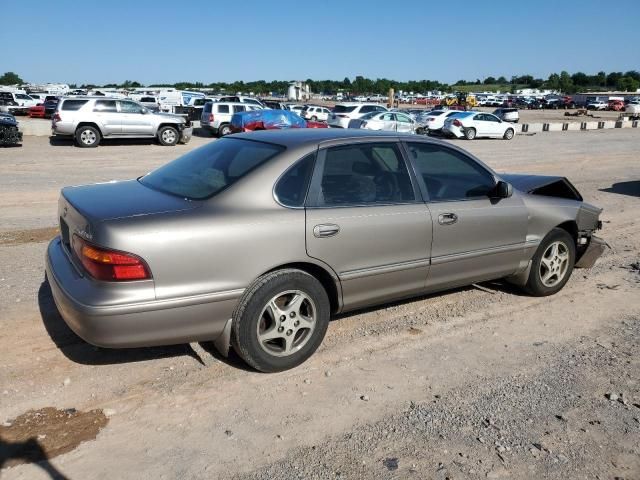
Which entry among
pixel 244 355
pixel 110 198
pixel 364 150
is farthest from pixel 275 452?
pixel 364 150

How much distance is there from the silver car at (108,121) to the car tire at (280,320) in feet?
59.8

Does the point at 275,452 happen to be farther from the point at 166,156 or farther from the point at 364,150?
the point at 166,156

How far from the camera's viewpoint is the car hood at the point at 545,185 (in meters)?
5.19

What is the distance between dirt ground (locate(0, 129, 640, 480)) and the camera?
278 cm

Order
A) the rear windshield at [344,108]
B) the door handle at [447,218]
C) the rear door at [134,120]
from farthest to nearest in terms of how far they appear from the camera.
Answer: the rear windshield at [344,108] < the rear door at [134,120] < the door handle at [447,218]

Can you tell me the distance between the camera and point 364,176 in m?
4.02

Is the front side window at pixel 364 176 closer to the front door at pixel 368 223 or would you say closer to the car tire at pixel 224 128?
the front door at pixel 368 223

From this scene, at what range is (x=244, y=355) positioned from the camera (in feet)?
11.4

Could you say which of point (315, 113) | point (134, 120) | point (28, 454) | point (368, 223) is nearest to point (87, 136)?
point (134, 120)

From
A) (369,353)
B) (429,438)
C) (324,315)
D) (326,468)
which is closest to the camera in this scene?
(326,468)

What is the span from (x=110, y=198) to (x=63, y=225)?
0.46m

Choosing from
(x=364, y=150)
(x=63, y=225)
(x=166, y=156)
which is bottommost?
(x=166, y=156)

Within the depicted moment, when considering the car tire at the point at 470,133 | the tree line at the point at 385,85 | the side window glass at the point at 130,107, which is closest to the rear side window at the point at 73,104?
the side window glass at the point at 130,107

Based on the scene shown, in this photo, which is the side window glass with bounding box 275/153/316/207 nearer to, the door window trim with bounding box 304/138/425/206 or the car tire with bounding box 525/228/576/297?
the door window trim with bounding box 304/138/425/206
